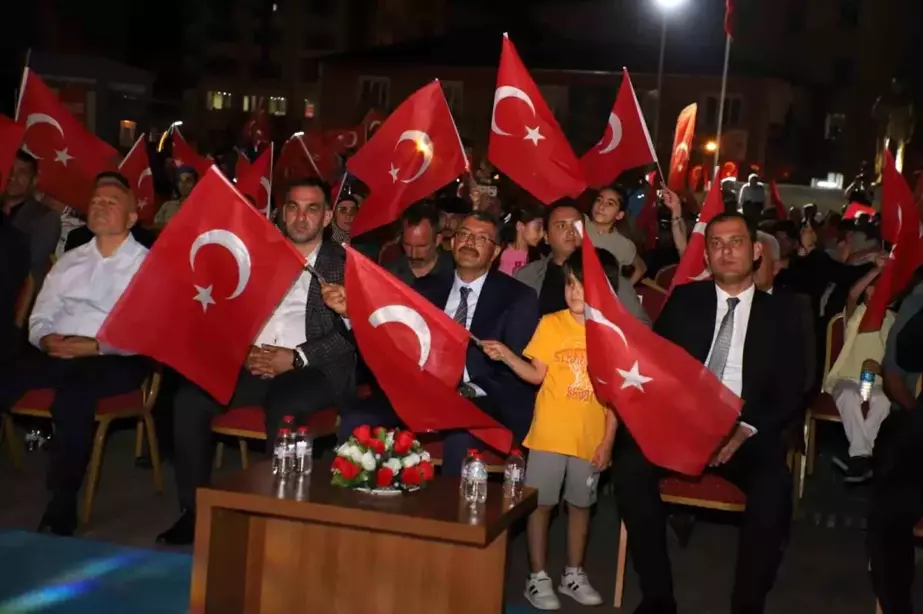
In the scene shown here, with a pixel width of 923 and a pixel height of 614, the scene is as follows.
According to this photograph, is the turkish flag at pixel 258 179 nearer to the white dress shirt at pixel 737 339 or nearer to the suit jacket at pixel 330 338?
the suit jacket at pixel 330 338

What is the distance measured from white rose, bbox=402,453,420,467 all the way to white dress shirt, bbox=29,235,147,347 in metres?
2.34

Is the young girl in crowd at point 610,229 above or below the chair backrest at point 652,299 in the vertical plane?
above

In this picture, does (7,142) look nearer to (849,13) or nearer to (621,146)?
(621,146)

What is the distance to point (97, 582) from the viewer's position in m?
4.89

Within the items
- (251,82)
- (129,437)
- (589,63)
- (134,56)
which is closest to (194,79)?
(251,82)

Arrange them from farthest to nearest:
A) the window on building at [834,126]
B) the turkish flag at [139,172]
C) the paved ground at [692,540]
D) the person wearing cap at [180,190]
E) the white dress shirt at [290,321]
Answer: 1. the window on building at [834,126]
2. the person wearing cap at [180,190]
3. the turkish flag at [139,172]
4. the white dress shirt at [290,321]
5. the paved ground at [692,540]

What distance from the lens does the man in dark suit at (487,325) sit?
18.1ft

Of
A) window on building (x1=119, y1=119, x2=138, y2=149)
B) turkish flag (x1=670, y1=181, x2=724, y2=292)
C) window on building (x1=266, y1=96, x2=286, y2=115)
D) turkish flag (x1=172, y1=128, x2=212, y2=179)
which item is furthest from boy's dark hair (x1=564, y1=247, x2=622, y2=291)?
window on building (x1=266, y1=96, x2=286, y2=115)

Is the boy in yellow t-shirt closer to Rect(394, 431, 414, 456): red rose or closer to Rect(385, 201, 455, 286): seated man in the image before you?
Rect(394, 431, 414, 456): red rose

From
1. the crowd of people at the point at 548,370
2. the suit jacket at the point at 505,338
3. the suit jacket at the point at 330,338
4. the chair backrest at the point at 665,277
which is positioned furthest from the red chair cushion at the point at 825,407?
the suit jacket at the point at 330,338

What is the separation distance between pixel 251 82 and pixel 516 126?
205ft

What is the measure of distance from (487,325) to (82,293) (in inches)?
86.0

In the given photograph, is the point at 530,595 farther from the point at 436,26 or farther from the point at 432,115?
the point at 436,26

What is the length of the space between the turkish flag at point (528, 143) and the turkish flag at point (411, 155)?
1.00 ft
